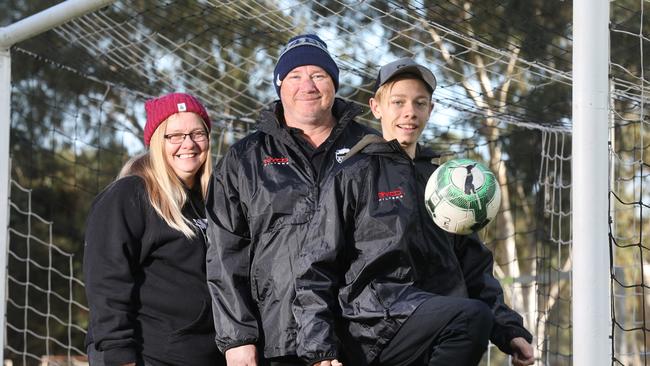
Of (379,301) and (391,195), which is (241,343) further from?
(391,195)

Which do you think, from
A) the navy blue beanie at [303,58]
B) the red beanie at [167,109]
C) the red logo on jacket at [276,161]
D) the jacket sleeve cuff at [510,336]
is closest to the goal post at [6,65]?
the red beanie at [167,109]

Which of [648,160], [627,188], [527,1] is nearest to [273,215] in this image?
[527,1]

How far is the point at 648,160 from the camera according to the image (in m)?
16.0

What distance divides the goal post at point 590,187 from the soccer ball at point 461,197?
0.39 metres

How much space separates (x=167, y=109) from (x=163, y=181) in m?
0.33

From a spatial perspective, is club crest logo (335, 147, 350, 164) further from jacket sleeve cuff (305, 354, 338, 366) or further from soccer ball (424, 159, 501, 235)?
jacket sleeve cuff (305, 354, 338, 366)

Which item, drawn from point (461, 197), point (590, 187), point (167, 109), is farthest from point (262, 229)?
point (590, 187)

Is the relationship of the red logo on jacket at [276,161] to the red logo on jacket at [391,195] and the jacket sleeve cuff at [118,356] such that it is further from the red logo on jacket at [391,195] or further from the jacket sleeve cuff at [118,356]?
the jacket sleeve cuff at [118,356]

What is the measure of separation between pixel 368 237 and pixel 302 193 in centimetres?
32

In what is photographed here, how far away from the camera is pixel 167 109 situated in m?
4.64

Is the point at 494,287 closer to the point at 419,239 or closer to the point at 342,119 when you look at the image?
the point at 419,239

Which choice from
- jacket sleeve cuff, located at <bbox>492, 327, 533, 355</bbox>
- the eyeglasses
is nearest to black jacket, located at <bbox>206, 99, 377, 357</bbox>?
the eyeglasses

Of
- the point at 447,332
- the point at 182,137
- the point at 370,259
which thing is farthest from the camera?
the point at 182,137

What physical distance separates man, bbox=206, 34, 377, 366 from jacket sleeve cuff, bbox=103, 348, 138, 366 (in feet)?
1.43
